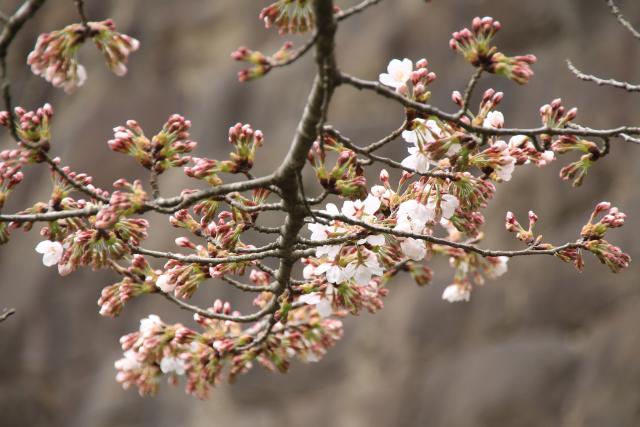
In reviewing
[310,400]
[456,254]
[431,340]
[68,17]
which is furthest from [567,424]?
[68,17]

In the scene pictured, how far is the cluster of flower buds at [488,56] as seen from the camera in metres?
1.31

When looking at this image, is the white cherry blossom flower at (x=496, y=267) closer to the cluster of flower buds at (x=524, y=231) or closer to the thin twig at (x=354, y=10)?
the cluster of flower buds at (x=524, y=231)

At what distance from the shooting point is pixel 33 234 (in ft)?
17.0

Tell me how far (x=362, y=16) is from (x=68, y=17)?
2.58 m

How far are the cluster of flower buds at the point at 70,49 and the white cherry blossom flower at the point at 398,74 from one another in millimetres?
531

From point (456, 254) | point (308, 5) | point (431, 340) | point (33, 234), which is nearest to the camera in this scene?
point (308, 5)

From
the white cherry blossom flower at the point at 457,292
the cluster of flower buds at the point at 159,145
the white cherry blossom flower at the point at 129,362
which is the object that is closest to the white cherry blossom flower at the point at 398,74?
the cluster of flower buds at the point at 159,145

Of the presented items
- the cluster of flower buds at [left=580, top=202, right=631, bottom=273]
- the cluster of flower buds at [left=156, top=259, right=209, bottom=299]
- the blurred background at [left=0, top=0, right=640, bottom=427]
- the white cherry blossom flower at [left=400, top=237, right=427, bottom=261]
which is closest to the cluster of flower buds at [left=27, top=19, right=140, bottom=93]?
the cluster of flower buds at [left=156, top=259, right=209, bottom=299]

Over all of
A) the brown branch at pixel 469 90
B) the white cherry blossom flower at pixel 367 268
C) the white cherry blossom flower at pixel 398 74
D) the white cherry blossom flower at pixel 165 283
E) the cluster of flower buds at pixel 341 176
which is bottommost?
the white cherry blossom flower at pixel 165 283

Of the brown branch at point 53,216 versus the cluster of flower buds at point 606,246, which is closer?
the brown branch at point 53,216

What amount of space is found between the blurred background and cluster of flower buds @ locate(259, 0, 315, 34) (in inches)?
99.0

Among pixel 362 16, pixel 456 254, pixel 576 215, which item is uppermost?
pixel 362 16

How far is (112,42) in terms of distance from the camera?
131 cm

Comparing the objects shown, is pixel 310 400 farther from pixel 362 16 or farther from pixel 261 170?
pixel 362 16
